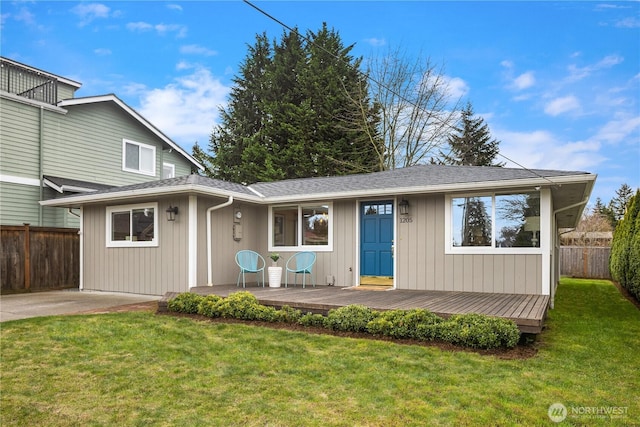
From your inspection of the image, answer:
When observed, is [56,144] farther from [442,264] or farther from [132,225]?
[442,264]

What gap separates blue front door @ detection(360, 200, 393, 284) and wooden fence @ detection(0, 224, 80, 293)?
7.21m

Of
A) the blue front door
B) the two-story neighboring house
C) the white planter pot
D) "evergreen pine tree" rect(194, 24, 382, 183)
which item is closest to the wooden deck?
the blue front door

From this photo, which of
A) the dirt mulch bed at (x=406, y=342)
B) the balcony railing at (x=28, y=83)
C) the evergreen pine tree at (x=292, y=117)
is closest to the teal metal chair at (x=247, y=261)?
the dirt mulch bed at (x=406, y=342)

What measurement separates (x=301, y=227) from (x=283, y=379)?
6031mm

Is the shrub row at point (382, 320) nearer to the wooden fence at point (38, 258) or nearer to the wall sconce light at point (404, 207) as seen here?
the wall sconce light at point (404, 207)

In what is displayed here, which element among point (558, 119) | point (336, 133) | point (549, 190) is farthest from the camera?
point (336, 133)

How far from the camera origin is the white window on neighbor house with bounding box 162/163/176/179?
1608cm

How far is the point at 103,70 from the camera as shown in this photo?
17.0 metres

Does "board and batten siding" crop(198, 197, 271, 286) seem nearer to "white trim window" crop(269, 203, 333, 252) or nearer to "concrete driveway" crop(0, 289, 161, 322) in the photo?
"white trim window" crop(269, 203, 333, 252)

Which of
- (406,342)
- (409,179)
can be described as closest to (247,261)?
(409,179)

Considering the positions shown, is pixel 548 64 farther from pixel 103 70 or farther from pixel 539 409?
pixel 103 70

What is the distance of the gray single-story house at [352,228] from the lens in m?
7.50

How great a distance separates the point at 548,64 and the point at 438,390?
42.8 feet

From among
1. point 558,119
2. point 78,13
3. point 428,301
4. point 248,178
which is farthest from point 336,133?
point 428,301
